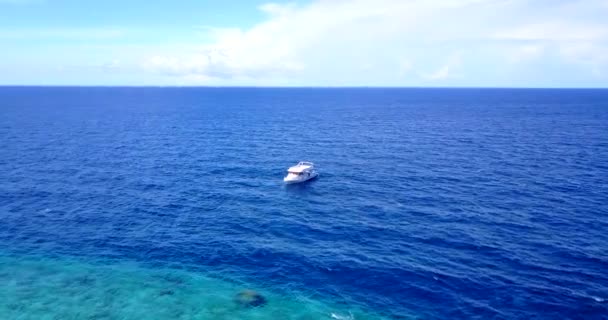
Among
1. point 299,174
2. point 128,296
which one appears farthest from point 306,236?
point 299,174

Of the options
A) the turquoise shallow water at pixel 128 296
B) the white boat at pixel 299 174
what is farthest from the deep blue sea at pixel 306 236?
the white boat at pixel 299 174

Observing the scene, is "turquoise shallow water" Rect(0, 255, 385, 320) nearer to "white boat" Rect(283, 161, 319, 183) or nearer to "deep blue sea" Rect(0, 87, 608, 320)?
"deep blue sea" Rect(0, 87, 608, 320)

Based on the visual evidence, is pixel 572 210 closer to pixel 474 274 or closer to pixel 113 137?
pixel 474 274

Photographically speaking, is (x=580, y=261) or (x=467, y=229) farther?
(x=467, y=229)

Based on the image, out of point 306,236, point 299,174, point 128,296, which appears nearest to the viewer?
point 128,296

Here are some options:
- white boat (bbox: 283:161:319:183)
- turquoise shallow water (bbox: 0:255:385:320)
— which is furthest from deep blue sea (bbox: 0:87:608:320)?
white boat (bbox: 283:161:319:183)

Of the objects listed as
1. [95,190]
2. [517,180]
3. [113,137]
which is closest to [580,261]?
[517,180]

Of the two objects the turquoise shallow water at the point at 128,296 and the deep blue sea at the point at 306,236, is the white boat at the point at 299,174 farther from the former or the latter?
the turquoise shallow water at the point at 128,296

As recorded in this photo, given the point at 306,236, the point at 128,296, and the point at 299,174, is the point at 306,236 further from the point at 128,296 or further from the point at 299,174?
the point at 299,174
